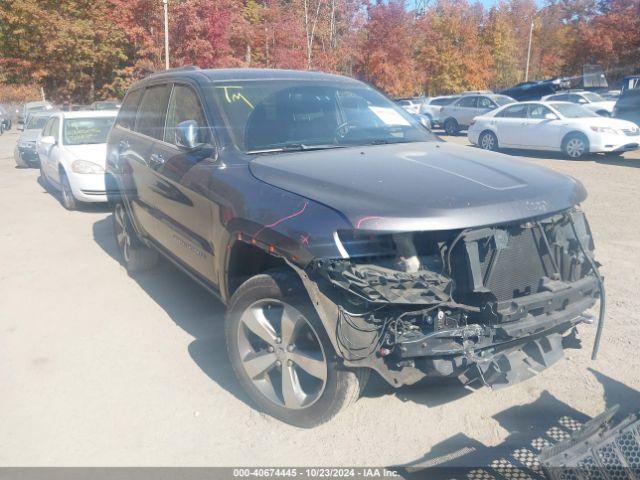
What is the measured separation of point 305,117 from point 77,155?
6691mm

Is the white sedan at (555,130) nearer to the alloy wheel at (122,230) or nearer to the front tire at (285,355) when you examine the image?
the alloy wheel at (122,230)

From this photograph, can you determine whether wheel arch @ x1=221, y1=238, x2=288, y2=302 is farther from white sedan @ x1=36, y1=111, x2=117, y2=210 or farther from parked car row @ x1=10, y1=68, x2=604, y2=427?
white sedan @ x1=36, y1=111, x2=117, y2=210

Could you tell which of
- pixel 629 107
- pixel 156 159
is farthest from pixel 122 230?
pixel 629 107

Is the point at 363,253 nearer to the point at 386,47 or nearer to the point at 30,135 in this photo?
the point at 30,135

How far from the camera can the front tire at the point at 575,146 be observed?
47.5 feet

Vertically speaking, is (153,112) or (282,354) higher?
(153,112)

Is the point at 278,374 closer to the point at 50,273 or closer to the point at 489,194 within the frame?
the point at 489,194

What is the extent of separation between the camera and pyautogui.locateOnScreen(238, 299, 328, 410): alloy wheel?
3.36 m

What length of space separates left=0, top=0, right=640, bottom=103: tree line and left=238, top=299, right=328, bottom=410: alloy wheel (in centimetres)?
2140

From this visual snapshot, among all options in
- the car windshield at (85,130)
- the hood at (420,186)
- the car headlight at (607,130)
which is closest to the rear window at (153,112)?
the hood at (420,186)

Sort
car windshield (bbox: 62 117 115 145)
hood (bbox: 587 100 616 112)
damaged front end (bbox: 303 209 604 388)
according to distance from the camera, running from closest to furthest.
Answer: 1. damaged front end (bbox: 303 209 604 388)
2. car windshield (bbox: 62 117 115 145)
3. hood (bbox: 587 100 616 112)

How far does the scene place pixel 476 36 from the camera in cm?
4056

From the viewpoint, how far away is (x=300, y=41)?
2762 centimetres

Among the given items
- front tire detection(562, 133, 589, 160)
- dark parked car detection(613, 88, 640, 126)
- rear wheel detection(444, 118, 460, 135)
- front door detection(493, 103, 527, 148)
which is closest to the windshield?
rear wheel detection(444, 118, 460, 135)
